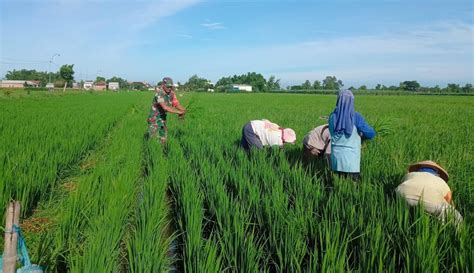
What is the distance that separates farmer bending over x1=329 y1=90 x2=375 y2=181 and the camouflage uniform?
10.5 ft

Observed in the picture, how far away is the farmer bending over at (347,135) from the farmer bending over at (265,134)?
773mm

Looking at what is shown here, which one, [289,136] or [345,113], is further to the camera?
[289,136]

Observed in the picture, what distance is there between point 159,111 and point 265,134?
7.69 feet

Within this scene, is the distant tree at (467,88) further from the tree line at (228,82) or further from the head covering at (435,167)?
the head covering at (435,167)

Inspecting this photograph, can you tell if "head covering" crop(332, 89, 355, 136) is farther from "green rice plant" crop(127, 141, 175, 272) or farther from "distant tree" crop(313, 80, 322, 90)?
"distant tree" crop(313, 80, 322, 90)

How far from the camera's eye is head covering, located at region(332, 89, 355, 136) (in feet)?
11.5

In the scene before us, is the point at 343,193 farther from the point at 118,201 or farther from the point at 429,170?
the point at 118,201

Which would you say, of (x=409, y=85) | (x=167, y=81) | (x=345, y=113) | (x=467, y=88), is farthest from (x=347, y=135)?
(x=409, y=85)

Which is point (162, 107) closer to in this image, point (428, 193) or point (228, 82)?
point (428, 193)

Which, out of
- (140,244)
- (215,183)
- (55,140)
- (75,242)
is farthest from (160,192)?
(55,140)

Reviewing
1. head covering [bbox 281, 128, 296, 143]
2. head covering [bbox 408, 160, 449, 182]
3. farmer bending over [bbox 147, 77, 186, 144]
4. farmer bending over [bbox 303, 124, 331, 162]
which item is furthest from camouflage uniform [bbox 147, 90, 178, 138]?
head covering [bbox 408, 160, 449, 182]

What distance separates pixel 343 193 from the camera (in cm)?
319

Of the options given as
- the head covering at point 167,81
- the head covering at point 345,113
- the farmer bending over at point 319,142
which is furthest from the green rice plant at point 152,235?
the head covering at point 167,81

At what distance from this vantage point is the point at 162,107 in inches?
239
